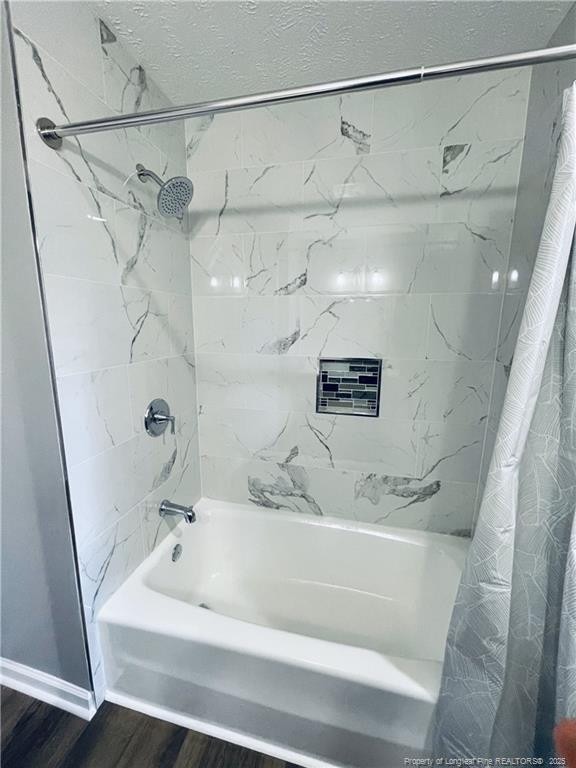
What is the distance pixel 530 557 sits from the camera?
0.80 meters

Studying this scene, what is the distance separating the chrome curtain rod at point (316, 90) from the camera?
2.07 ft

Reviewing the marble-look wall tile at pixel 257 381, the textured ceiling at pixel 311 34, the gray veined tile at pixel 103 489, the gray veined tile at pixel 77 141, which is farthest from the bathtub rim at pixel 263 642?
the textured ceiling at pixel 311 34

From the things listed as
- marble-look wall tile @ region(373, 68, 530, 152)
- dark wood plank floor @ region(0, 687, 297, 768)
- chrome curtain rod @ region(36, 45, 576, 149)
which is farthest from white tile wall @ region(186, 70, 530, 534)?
dark wood plank floor @ region(0, 687, 297, 768)

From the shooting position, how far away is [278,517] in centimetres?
161

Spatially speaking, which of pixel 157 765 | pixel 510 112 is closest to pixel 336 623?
pixel 157 765

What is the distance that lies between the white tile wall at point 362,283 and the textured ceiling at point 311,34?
13cm

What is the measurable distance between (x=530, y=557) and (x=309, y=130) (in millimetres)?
1614

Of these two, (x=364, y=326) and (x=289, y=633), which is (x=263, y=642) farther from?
(x=364, y=326)

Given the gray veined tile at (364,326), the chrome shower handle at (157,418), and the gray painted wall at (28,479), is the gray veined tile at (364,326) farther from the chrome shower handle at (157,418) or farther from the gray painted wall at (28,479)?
the gray painted wall at (28,479)

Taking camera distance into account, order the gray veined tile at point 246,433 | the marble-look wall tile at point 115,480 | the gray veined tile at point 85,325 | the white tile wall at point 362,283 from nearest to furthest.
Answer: the gray veined tile at point 85,325 < the marble-look wall tile at point 115,480 < the white tile wall at point 362,283 < the gray veined tile at point 246,433

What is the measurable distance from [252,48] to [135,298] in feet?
2.95

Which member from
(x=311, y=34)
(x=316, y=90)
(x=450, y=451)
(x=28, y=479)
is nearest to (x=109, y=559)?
(x=28, y=479)

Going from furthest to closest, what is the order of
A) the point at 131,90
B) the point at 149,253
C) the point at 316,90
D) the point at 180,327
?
1. the point at 180,327
2. the point at 149,253
3. the point at 131,90
4. the point at 316,90

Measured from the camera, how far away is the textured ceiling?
0.92m
